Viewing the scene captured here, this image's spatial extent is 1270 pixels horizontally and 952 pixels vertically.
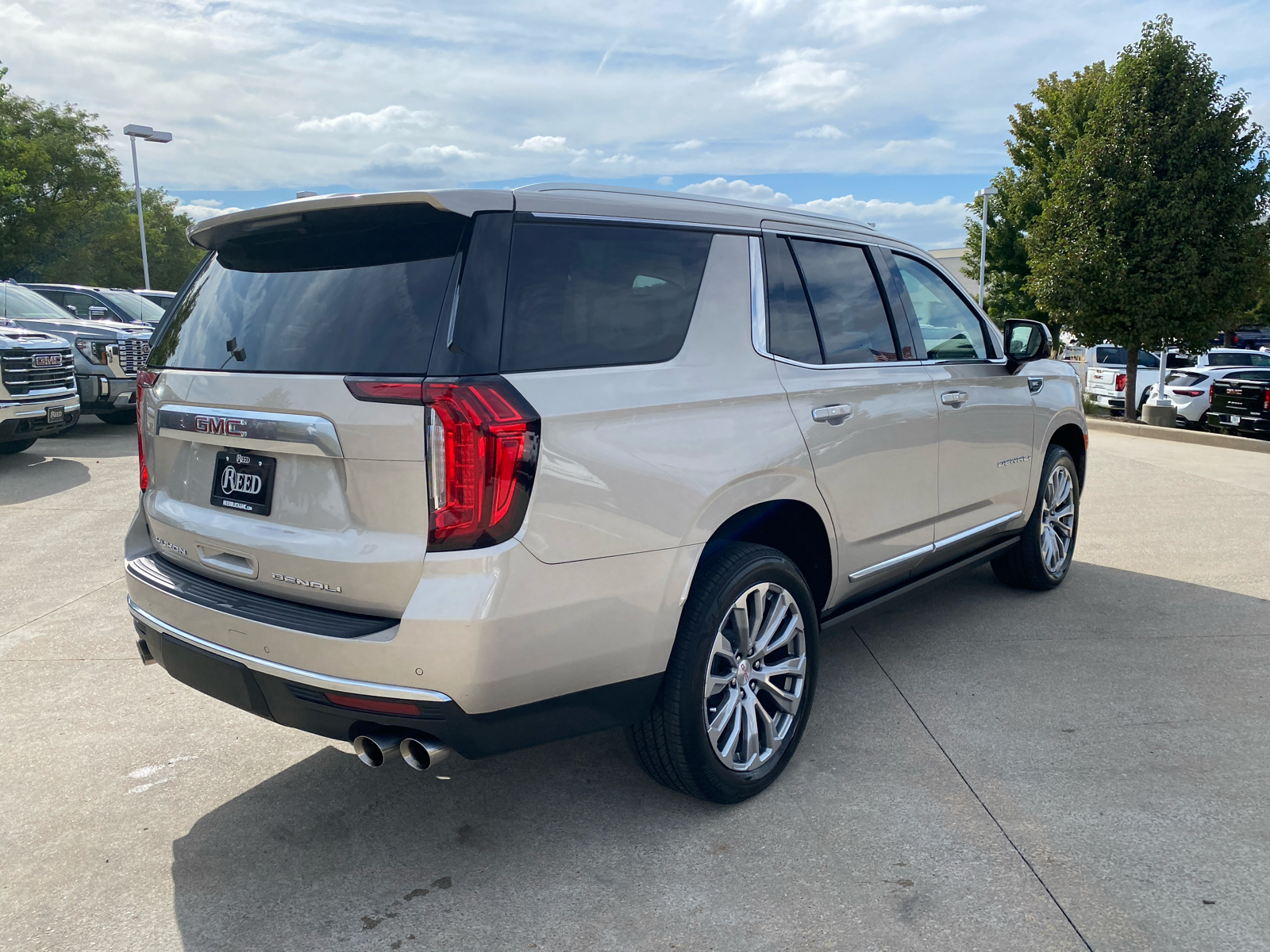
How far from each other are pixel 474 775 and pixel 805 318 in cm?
203

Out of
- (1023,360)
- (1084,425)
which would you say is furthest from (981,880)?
(1084,425)

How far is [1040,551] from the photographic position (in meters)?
5.41

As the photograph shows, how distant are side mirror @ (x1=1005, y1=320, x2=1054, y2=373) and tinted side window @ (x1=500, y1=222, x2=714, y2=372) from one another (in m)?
2.30

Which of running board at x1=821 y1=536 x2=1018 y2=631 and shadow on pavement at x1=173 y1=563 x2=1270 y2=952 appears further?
running board at x1=821 y1=536 x2=1018 y2=631

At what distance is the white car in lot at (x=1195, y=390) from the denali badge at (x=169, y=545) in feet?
54.2

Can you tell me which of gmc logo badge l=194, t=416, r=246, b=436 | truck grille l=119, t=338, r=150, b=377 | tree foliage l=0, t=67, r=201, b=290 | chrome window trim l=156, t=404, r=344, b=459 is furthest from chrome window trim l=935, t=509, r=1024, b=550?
tree foliage l=0, t=67, r=201, b=290

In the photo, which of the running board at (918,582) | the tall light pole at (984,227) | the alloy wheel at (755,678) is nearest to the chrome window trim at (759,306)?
the alloy wheel at (755,678)

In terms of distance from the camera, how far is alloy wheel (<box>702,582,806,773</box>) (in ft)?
10.2

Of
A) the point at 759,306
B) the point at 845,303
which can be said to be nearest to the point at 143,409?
the point at 759,306

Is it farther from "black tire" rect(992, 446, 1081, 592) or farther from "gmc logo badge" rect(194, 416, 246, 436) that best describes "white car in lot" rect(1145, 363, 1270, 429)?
"gmc logo badge" rect(194, 416, 246, 436)

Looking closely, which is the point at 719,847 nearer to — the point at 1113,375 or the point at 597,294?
the point at 597,294

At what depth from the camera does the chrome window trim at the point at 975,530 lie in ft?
14.3

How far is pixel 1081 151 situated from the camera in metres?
16.5

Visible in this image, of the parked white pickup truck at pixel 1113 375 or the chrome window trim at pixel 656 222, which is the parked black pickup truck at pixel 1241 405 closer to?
the parked white pickup truck at pixel 1113 375
